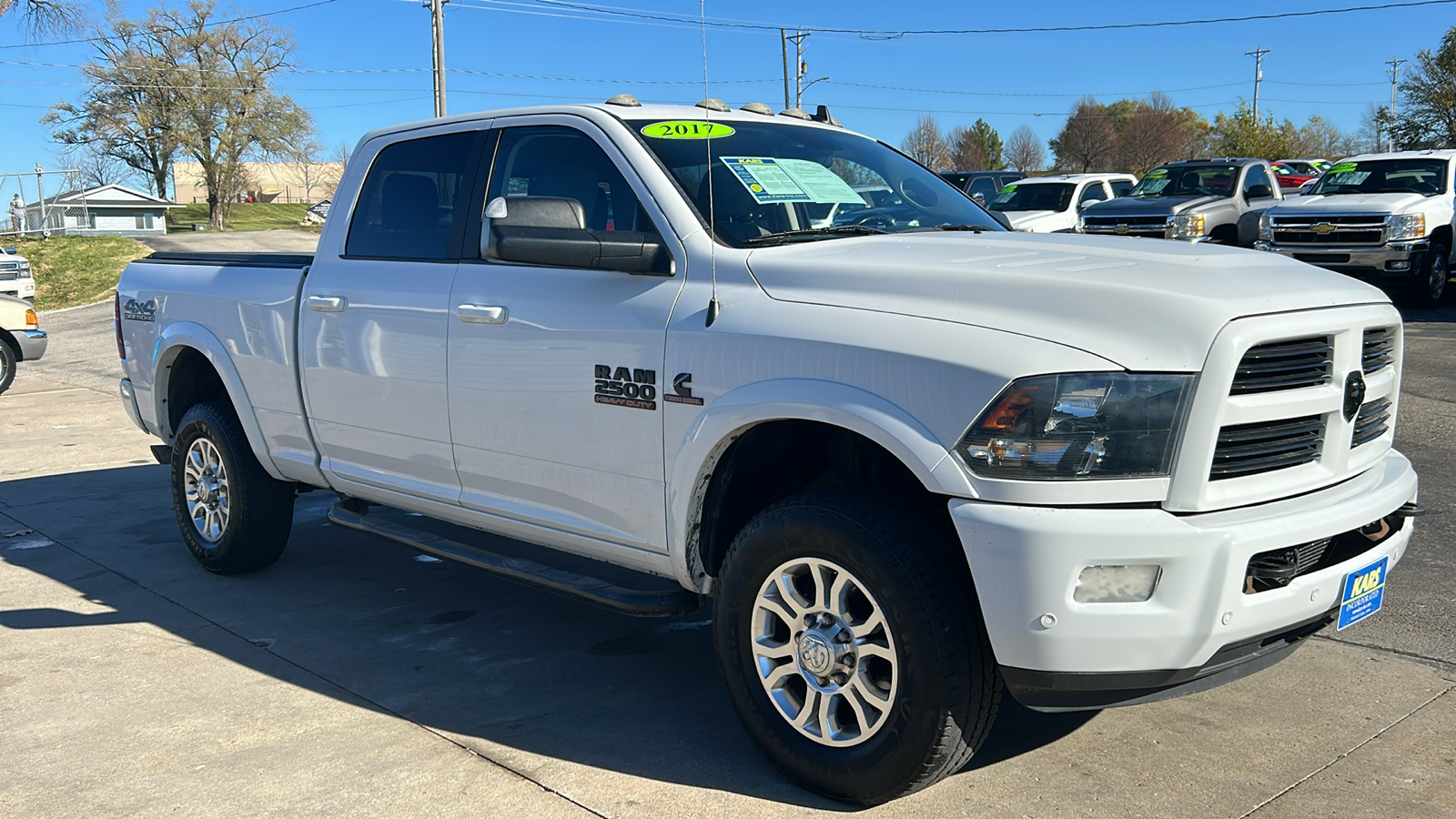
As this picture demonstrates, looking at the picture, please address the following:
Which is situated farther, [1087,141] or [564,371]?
[1087,141]

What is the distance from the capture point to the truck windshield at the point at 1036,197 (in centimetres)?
2103

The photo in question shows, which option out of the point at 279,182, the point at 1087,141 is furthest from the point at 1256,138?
the point at 279,182

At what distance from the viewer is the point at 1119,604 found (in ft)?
9.49

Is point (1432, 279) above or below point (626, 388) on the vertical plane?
below

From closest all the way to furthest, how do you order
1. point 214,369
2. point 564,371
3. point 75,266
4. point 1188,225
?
point 564,371 < point 214,369 < point 1188,225 < point 75,266

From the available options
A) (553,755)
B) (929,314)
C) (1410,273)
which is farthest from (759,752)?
(1410,273)

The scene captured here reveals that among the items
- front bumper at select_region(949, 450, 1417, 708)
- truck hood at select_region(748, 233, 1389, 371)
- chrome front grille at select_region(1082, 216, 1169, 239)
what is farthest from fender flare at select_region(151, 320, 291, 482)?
chrome front grille at select_region(1082, 216, 1169, 239)

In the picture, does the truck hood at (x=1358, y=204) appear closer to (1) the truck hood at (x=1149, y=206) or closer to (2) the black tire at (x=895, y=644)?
(1) the truck hood at (x=1149, y=206)

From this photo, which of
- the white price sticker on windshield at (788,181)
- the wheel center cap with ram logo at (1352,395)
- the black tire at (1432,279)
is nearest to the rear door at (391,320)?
the white price sticker on windshield at (788,181)

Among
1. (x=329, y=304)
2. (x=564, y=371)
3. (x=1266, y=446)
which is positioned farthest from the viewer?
(x=329, y=304)

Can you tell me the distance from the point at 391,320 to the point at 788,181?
1.63 meters

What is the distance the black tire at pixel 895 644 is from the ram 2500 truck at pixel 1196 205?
595 inches

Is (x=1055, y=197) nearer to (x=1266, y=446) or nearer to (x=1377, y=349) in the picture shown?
(x=1377, y=349)

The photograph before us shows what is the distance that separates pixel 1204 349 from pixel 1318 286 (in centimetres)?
62
